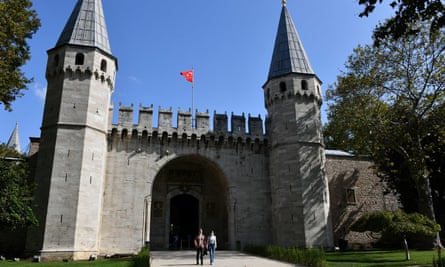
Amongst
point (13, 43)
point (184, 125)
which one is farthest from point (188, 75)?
point (13, 43)

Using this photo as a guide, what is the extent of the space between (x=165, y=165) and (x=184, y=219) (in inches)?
184

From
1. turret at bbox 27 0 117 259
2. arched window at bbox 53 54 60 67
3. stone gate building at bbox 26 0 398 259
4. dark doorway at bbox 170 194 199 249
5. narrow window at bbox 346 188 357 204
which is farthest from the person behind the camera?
narrow window at bbox 346 188 357 204

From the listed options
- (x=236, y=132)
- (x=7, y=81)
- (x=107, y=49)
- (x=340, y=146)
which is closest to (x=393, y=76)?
(x=340, y=146)

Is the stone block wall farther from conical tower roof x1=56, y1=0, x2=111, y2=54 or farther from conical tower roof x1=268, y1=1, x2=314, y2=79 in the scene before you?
conical tower roof x1=56, y1=0, x2=111, y2=54

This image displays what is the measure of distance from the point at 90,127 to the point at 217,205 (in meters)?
9.94

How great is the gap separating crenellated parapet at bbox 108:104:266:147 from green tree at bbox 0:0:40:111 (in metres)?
5.97

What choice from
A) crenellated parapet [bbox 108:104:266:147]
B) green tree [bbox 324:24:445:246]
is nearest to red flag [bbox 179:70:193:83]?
crenellated parapet [bbox 108:104:266:147]

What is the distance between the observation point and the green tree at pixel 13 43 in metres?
13.9

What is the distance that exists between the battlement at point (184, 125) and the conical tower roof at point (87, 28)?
4.16m

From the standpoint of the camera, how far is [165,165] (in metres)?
22.2

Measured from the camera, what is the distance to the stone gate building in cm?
1798

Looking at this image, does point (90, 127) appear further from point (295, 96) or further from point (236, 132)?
point (295, 96)

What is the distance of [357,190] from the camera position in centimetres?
2484

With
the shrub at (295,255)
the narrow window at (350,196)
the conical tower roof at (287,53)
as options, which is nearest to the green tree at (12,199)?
the shrub at (295,255)
